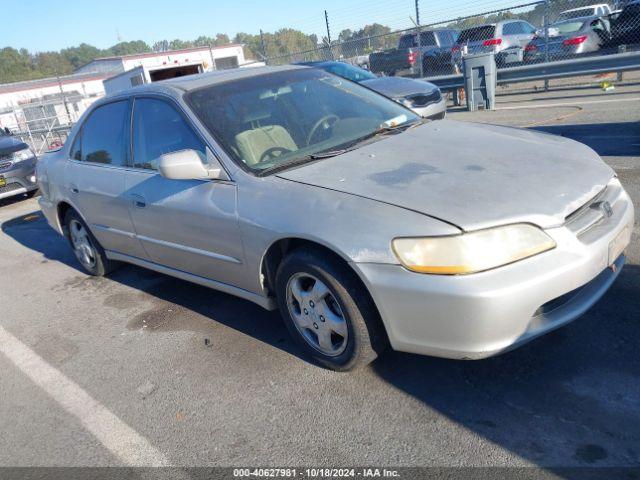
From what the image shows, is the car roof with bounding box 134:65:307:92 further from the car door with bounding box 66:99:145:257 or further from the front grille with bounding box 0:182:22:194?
the front grille with bounding box 0:182:22:194

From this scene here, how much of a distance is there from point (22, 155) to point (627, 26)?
1411cm

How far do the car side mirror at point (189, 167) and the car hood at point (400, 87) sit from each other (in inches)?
252

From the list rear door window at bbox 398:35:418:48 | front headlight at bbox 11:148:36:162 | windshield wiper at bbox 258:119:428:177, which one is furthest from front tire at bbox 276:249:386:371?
rear door window at bbox 398:35:418:48

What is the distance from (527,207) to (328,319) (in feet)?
3.75

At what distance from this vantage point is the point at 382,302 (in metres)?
2.66

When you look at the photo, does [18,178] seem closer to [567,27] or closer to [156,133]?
[156,133]

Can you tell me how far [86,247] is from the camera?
5.34 m

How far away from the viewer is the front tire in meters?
2.81

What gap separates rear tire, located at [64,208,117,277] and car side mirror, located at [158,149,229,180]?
2.07m

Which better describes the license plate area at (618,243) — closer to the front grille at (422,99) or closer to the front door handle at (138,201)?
the front door handle at (138,201)

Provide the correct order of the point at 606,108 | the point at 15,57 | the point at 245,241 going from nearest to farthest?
the point at 245,241, the point at 606,108, the point at 15,57

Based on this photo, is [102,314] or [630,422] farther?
[102,314]

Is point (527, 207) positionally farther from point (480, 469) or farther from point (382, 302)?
point (480, 469)

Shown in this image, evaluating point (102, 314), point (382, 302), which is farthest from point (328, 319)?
point (102, 314)
